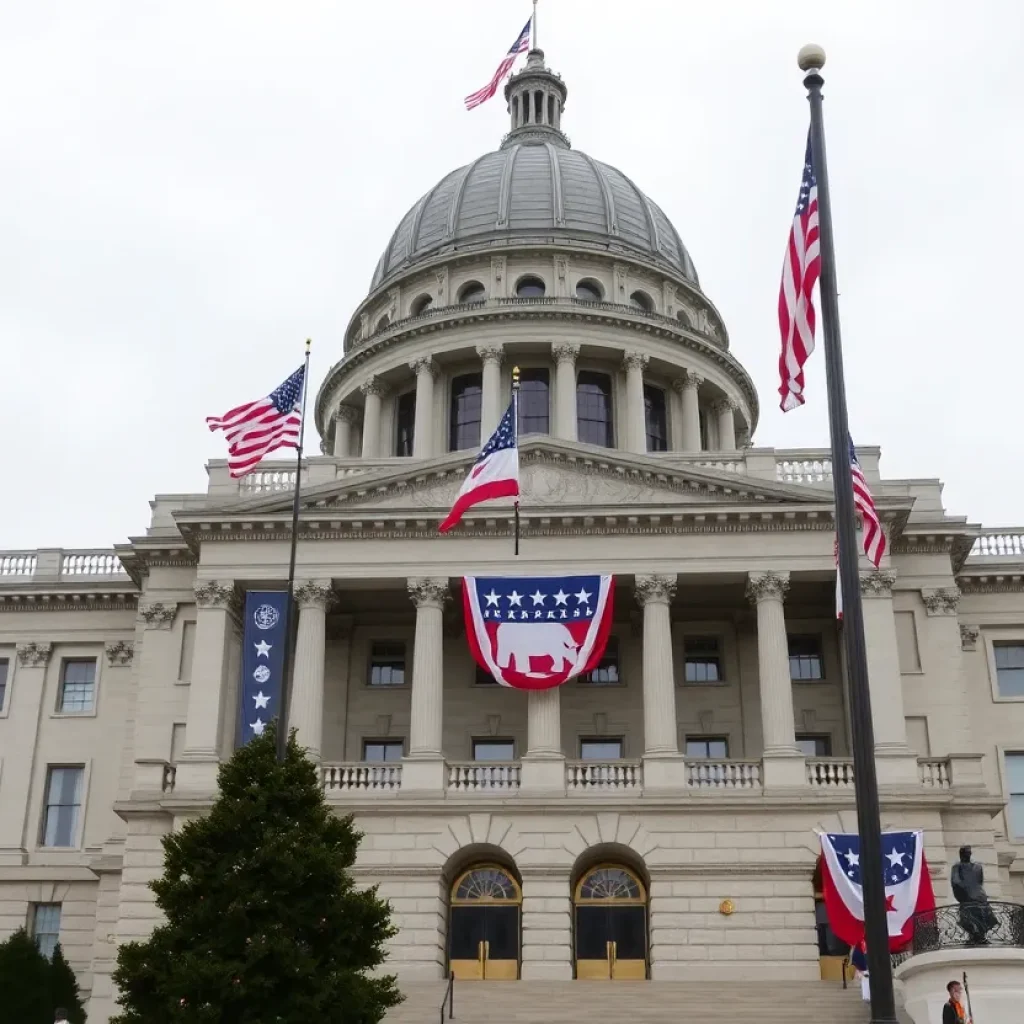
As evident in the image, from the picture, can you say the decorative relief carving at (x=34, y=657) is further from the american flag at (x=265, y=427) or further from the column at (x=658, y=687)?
the column at (x=658, y=687)

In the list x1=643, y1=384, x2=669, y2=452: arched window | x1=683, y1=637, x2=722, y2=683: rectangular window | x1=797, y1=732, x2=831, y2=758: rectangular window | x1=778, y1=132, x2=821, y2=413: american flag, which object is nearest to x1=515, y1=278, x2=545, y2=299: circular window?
x1=643, y1=384, x2=669, y2=452: arched window

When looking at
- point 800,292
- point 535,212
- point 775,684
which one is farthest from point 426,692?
point 535,212

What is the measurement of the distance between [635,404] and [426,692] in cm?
1890

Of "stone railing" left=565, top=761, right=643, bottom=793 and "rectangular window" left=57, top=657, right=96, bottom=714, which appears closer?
"stone railing" left=565, top=761, right=643, bottom=793

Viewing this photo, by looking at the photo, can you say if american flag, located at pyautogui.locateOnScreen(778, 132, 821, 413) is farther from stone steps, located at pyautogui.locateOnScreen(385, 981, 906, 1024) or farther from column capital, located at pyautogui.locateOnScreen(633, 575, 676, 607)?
column capital, located at pyautogui.locateOnScreen(633, 575, 676, 607)

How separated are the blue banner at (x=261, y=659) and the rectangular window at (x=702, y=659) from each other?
11976 mm

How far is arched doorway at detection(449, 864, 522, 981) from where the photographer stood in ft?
119

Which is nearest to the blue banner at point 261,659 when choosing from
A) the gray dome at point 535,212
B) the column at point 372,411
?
the column at point 372,411

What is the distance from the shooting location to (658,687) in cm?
3800

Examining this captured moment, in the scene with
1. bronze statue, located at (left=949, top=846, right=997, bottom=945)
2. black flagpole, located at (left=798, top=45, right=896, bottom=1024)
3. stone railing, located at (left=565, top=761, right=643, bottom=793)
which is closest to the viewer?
black flagpole, located at (left=798, top=45, right=896, bottom=1024)

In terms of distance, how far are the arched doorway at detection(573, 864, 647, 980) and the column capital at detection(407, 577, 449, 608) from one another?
813 cm

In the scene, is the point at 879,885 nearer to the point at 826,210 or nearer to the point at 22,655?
the point at 826,210

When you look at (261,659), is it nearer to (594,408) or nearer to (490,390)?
(490,390)

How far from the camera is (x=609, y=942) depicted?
120 feet
